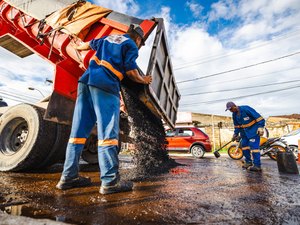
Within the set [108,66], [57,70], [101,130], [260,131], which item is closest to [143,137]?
[101,130]

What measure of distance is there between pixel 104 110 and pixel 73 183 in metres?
0.78

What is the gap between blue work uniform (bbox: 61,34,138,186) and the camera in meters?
1.90

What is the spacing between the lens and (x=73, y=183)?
198 cm

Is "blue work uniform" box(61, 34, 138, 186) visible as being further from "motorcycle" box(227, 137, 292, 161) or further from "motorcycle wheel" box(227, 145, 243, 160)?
"motorcycle wheel" box(227, 145, 243, 160)

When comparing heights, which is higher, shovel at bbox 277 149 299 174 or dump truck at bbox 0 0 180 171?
dump truck at bbox 0 0 180 171

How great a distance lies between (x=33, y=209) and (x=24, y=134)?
2.16 m

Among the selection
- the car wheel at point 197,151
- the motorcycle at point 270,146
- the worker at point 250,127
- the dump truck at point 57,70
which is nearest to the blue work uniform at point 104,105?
the dump truck at point 57,70

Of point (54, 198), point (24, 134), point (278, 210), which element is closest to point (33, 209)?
point (54, 198)

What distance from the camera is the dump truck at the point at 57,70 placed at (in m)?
2.74

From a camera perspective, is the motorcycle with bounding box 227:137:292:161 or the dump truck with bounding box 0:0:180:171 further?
the motorcycle with bounding box 227:137:292:161

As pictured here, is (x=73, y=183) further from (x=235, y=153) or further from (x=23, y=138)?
(x=235, y=153)

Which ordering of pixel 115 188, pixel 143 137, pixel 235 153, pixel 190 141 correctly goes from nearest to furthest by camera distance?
pixel 115 188
pixel 143 137
pixel 235 153
pixel 190 141

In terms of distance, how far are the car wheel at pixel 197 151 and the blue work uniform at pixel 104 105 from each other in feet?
25.0

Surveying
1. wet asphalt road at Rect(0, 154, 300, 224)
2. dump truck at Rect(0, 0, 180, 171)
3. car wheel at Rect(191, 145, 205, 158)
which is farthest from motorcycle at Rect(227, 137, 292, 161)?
wet asphalt road at Rect(0, 154, 300, 224)
